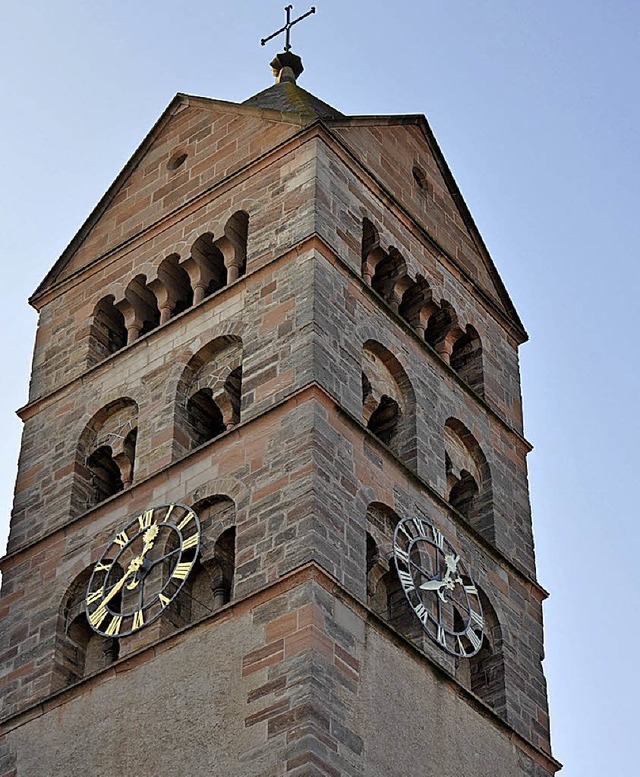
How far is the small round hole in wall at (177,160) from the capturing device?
119 ft

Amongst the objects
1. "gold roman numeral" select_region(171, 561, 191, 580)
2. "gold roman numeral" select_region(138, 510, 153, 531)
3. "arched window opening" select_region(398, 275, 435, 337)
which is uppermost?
"arched window opening" select_region(398, 275, 435, 337)

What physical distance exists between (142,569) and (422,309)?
6.90 meters

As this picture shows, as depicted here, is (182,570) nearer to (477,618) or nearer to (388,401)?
(477,618)

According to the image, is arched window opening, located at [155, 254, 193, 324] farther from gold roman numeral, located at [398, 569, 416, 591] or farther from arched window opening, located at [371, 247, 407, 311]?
gold roman numeral, located at [398, 569, 416, 591]

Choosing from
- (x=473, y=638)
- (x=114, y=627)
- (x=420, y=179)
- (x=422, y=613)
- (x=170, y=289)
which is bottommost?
(x=114, y=627)

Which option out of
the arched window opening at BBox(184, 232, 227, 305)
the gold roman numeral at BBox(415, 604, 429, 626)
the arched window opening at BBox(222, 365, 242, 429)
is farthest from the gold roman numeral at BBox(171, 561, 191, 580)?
the arched window opening at BBox(184, 232, 227, 305)

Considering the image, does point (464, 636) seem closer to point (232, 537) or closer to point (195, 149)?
point (232, 537)

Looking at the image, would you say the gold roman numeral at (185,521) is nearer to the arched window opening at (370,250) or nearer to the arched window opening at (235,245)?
the arched window opening at (235,245)

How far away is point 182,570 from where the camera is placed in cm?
2903

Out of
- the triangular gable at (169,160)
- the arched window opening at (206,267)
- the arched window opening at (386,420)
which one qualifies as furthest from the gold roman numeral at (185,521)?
the triangular gable at (169,160)

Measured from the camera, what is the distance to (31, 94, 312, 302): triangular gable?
34906 mm

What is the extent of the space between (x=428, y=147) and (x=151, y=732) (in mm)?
13469

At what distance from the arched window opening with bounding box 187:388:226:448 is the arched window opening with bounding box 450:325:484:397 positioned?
4.87 metres

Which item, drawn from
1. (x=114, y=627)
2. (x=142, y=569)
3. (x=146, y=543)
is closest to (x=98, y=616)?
(x=114, y=627)
